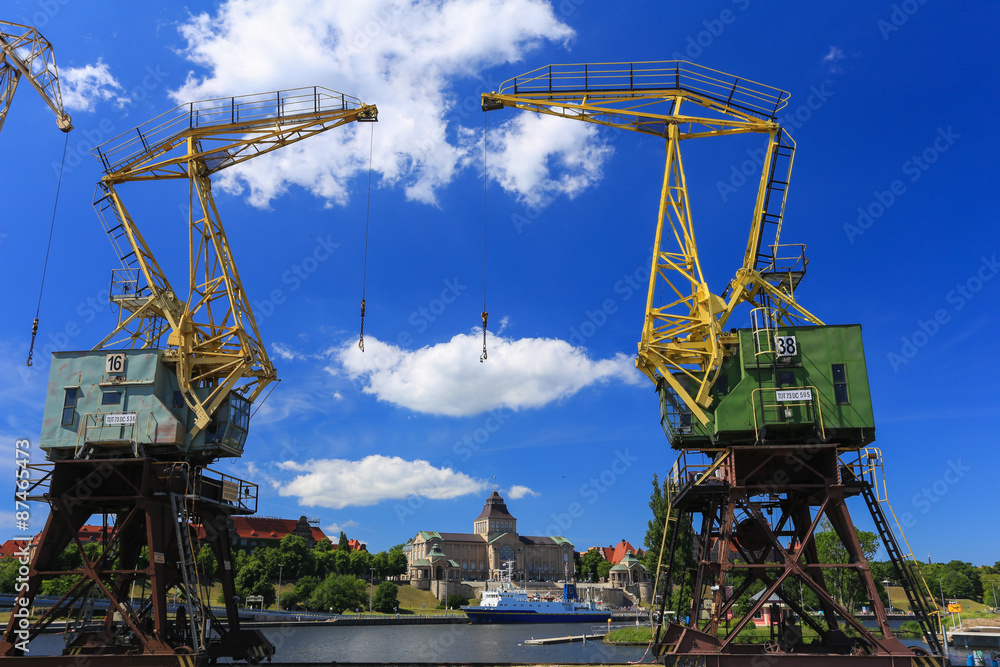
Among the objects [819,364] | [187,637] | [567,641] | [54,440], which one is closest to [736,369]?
[819,364]

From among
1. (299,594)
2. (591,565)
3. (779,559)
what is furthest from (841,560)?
(591,565)

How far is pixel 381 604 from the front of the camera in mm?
104875

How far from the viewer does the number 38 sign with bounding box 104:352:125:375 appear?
97.2 feet

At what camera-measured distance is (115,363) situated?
29.7 meters

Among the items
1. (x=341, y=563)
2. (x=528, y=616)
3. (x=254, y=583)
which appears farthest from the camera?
(x=341, y=563)

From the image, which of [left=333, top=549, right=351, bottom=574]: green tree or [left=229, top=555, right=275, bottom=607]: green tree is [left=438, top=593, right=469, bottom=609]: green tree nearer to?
[left=333, top=549, right=351, bottom=574]: green tree

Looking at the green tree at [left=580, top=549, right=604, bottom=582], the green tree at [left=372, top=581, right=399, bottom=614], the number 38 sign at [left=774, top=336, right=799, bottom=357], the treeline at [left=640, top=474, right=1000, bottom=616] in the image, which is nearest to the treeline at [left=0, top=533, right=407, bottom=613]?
the green tree at [left=372, top=581, right=399, bottom=614]

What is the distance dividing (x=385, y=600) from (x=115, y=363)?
3362 inches

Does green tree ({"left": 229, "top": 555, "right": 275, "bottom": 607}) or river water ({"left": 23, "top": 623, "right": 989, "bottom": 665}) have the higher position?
green tree ({"left": 229, "top": 555, "right": 275, "bottom": 607})

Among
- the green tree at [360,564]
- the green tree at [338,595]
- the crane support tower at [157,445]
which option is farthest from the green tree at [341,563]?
the crane support tower at [157,445]

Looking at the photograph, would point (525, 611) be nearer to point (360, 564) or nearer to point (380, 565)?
point (360, 564)

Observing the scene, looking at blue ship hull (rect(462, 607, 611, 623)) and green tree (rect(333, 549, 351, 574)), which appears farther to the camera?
green tree (rect(333, 549, 351, 574))

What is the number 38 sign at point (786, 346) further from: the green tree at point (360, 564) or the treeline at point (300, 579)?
the green tree at point (360, 564)

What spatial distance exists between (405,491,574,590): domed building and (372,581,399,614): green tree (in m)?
60.2
